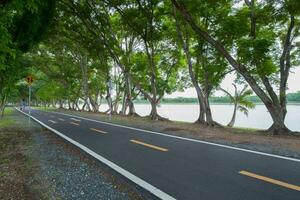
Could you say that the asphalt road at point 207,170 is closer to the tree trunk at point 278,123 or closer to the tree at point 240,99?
the tree trunk at point 278,123

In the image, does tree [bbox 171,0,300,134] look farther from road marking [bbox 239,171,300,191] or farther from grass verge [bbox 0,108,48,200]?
grass verge [bbox 0,108,48,200]

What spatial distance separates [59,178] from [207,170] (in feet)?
10.8

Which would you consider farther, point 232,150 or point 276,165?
point 232,150

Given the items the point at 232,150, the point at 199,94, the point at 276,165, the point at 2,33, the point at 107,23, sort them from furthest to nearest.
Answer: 1. the point at 107,23
2. the point at 199,94
3. the point at 232,150
4. the point at 276,165
5. the point at 2,33

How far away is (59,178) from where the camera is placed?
15.6 feet

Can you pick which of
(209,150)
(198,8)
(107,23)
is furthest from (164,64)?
(209,150)

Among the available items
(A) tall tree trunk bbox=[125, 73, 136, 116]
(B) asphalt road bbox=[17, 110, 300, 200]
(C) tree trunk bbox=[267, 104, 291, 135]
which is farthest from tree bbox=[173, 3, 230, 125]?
(B) asphalt road bbox=[17, 110, 300, 200]

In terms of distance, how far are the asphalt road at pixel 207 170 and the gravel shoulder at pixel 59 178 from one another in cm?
52

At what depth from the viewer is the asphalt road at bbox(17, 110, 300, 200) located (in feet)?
12.7

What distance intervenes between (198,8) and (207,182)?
1181cm

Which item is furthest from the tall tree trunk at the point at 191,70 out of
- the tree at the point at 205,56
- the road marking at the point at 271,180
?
the road marking at the point at 271,180

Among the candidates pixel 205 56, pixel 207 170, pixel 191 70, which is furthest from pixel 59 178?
pixel 205 56

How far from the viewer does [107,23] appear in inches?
792

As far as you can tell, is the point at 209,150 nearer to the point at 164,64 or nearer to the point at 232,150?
the point at 232,150
